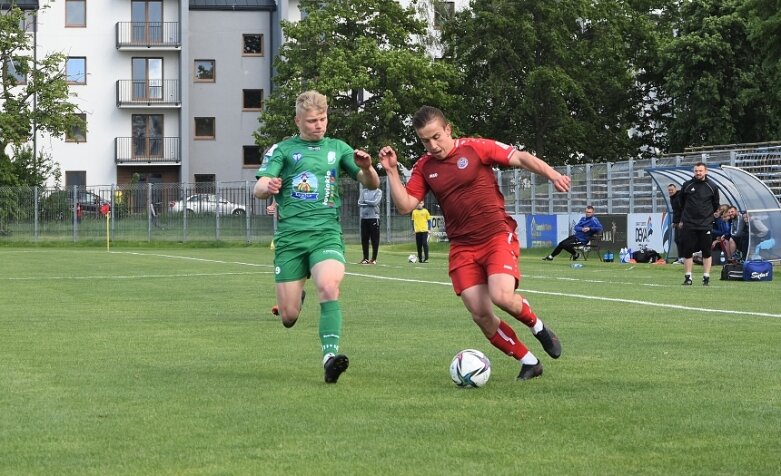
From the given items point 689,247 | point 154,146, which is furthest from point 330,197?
point 154,146

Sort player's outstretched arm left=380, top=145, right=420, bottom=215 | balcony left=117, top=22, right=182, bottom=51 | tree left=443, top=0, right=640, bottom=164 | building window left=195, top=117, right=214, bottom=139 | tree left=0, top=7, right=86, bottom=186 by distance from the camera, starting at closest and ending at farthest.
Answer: player's outstretched arm left=380, top=145, right=420, bottom=215
tree left=0, top=7, right=86, bottom=186
tree left=443, top=0, right=640, bottom=164
balcony left=117, top=22, right=182, bottom=51
building window left=195, top=117, right=214, bottom=139

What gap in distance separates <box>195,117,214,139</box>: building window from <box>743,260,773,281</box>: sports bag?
177ft

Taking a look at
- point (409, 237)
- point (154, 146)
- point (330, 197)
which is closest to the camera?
point (330, 197)

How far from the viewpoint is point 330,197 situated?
958 centimetres

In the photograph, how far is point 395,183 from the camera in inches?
344

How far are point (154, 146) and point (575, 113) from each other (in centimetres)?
2273

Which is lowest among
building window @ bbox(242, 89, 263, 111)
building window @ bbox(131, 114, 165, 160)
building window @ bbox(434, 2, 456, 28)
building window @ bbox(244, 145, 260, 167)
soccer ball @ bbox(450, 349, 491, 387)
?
soccer ball @ bbox(450, 349, 491, 387)

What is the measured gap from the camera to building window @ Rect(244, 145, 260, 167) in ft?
243

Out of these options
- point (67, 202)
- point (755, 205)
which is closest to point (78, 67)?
point (67, 202)

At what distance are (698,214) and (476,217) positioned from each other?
13335 millimetres

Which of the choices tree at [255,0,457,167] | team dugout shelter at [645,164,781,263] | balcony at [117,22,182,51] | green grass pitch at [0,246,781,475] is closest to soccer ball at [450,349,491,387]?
green grass pitch at [0,246,781,475]

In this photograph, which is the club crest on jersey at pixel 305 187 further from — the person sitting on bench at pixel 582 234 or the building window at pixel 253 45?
the building window at pixel 253 45

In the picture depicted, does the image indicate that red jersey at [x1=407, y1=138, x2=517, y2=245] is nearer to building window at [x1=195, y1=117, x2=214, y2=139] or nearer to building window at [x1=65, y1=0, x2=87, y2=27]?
building window at [x1=195, y1=117, x2=214, y2=139]

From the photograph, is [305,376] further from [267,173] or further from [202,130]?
[202,130]
